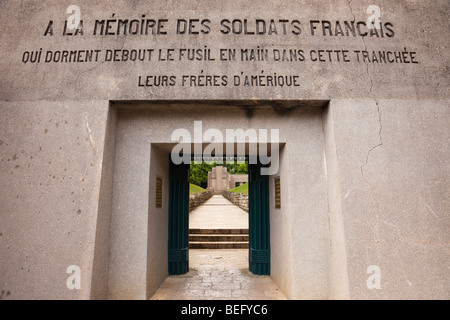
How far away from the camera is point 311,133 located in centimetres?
427

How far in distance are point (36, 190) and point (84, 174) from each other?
72 centimetres

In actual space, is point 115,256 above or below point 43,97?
below

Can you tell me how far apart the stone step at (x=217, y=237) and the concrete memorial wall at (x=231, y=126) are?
4.28 meters

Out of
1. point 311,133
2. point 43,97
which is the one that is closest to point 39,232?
point 43,97

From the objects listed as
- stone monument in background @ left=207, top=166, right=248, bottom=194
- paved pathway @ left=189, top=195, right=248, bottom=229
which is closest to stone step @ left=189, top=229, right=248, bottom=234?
paved pathway @ left=189, top=195, right=248, bottom=229

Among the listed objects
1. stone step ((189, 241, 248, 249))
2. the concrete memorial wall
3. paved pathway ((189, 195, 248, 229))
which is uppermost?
the concrete memorial wall

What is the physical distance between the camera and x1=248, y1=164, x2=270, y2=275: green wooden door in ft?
18.5

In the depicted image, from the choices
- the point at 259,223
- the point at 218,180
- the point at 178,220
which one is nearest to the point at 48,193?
the point at 178,220

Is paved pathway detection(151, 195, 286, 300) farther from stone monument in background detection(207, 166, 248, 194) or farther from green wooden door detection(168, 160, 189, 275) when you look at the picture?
stone monument in background detection(207, 166, 248, 194)

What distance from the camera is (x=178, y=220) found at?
5816 millimetres

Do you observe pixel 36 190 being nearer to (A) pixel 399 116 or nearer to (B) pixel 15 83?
(B) pixel 15 83

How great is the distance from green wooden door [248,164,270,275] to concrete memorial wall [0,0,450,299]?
1121mm

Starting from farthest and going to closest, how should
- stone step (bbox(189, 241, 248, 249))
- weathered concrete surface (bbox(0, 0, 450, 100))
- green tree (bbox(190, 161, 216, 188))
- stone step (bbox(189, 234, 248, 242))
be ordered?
green tree (bbox(190, 161, 216, 188))
stone step (bbox(189, 234, 248, 242))
stone step (bbox(189, 241, 248, 249))
weathered concrete surface (bbox(0, 0, 450, 100))

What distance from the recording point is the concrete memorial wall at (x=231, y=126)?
355 centimetres
